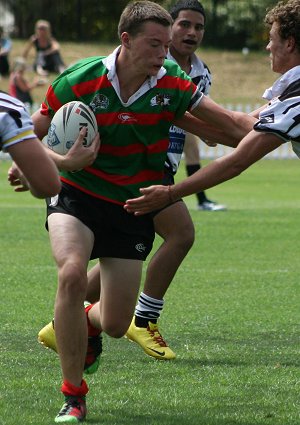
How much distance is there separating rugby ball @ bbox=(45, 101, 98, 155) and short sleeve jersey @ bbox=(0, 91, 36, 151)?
4.48 feet

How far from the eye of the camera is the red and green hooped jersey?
21.6 ft

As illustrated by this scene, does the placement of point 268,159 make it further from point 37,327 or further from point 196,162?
point 37,327

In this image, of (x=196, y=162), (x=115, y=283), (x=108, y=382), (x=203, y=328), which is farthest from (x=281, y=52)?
(x=196, y=162)

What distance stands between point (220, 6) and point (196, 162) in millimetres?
27973

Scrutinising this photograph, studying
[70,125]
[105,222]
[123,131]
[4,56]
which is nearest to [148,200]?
[105,222]

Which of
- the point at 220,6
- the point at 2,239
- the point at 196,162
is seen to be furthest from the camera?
the point at 220,6

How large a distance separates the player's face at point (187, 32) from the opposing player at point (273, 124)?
2.20m

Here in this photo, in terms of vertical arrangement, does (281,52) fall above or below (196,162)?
above

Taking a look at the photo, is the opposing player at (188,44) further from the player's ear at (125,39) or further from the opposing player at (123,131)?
the player's ear at (125,39)

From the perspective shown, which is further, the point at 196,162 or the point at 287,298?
the point at 196,162

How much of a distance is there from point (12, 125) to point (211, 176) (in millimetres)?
1842

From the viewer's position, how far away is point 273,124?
6.07m

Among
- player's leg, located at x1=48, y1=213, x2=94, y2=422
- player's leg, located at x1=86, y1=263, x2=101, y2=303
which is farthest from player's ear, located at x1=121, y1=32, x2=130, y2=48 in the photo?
player's leg, located at x1=86, y1=263, x2=101, y2=303

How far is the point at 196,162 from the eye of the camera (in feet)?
52.7
